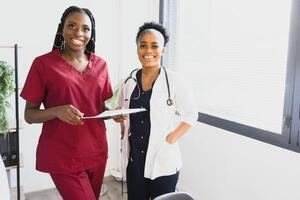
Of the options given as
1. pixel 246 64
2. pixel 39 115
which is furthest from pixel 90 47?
pixel 246 64

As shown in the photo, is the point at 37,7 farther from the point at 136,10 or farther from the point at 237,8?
the point at 237,8

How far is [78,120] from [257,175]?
4.02ft

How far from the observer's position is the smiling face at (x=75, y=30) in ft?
4.91

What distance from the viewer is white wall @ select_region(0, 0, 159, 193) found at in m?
2.43

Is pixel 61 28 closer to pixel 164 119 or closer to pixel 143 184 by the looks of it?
pixel 164 119

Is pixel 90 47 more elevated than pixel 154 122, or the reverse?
pixel 90 47

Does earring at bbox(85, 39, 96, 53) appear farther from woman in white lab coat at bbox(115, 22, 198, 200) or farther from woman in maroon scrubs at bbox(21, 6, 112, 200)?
woman in white lab coat at bbox(115, 22, 198, 200)

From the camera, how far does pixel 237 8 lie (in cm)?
207

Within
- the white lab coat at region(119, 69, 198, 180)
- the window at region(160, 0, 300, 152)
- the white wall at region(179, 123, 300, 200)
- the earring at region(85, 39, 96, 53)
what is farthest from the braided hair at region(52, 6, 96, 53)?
the white wall at region(179, 123, 300, 200)

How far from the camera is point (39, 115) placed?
4.64 ft

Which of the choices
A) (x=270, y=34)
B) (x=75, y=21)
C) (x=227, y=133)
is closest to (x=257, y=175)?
(x=227, y=133)

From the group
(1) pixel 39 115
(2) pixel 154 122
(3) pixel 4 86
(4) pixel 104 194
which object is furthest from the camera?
(4) pixel 104 194

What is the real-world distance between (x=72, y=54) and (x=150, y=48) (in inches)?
15.9

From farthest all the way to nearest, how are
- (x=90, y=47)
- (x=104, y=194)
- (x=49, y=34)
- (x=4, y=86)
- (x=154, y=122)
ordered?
(x=104, y=194) < (x=49, y=34) < (x=4, y=86) < (x=90, y=47) < (x=154, y=122)
